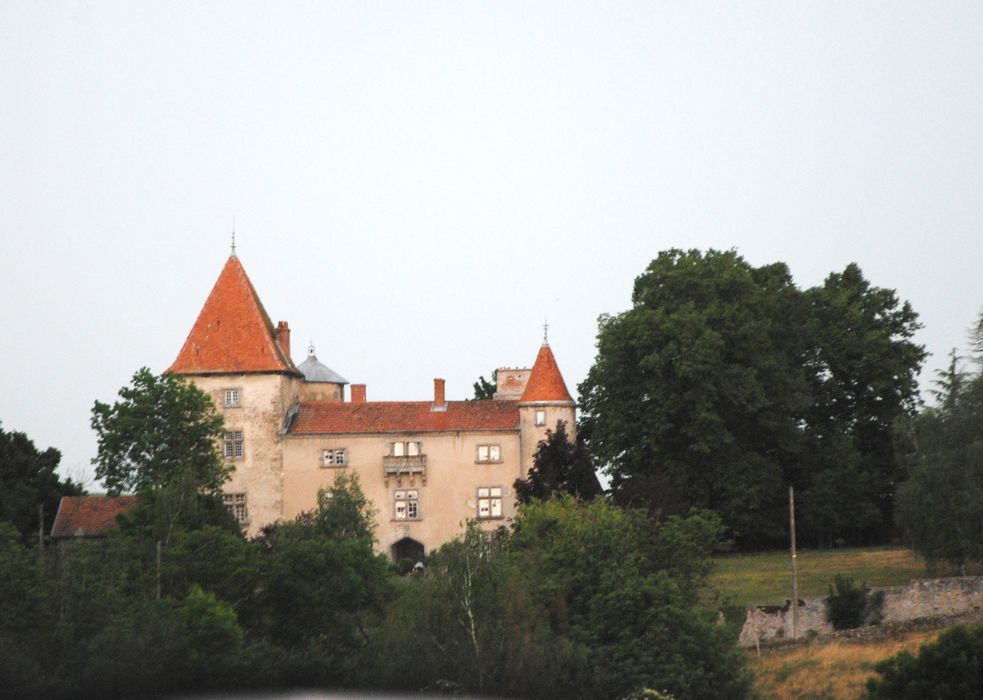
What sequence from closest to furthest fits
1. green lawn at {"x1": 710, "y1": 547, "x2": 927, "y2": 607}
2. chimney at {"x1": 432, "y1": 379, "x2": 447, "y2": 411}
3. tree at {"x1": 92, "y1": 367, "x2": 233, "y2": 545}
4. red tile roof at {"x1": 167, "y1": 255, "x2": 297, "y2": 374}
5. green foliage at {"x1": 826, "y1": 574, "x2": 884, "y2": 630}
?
1. green foliage at {"x1": 826, "y1": 574, "x2": 884, "y2": 630}
2. green lawn at {"x1": 710, "y1": 547, "x2": 927, "y2": 607}
3. tree at {"x1": 92, "y1": 367, "x2": 233, "y2": 545}
4. red tile roof at {"x1": 167, "y1": 255, "x2": 297, "y2": 374}
5. chimney at {"x1": 432, "y1": 379, "x2": 447, "y2": 411}

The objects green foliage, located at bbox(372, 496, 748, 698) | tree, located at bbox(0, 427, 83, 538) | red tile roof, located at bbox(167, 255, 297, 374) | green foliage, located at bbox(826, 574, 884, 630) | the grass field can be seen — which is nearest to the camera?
green foliage, located at bbox(372, 496, 748, 698)

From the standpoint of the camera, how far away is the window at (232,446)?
73875 millimetres

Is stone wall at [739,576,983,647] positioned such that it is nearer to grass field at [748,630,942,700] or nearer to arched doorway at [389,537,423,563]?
grass field at [748,630,942,700]

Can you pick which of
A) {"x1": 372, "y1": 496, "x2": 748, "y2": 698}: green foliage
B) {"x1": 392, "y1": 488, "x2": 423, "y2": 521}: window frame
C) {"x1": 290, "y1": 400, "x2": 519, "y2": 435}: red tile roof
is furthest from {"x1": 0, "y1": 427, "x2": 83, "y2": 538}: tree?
{"x1": 372, "y1": 496, "x2": 748, "y2": 698}: green foliage

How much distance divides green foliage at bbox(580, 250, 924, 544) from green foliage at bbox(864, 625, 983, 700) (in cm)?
3113

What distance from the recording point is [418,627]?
141 ft


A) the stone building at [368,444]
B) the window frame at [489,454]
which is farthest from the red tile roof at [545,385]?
the window frame at [489,454]

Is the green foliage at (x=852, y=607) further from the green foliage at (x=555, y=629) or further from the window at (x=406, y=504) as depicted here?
the window at (x=406, y=504)

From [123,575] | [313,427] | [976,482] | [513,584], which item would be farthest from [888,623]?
[313,427]

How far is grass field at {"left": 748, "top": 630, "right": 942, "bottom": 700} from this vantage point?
4423 cm

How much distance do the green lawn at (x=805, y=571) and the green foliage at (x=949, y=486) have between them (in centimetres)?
306

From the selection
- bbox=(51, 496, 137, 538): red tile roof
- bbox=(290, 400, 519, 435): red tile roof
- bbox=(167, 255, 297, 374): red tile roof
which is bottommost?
bbox=(51, 496, 137, 538): red tile roof

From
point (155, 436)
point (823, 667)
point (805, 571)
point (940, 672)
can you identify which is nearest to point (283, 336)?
point (155, 436)

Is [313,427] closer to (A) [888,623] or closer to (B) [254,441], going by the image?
(B) [254,441]
